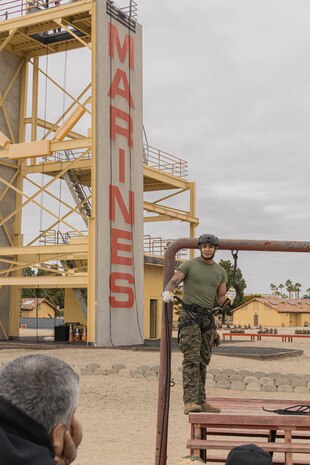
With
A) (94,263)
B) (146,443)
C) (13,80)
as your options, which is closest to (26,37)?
(13,80)

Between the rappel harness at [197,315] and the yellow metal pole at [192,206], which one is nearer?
the rappel harness at [197,315]

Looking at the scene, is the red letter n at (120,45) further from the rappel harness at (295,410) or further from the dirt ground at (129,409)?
the rappel harness at (295,410)

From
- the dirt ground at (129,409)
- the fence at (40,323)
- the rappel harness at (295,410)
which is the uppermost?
the rappel harness at (295,410)

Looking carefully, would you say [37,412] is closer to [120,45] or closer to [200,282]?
[200,282]

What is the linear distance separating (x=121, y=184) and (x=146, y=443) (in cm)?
1818

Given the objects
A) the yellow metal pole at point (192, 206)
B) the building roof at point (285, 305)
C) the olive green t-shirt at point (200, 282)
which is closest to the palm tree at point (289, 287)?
the building roof at point (285, 305)

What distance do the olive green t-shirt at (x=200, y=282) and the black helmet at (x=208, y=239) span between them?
36 cm

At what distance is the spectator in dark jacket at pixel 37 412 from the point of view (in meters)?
1.58

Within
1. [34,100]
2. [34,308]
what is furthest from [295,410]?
[34,308]

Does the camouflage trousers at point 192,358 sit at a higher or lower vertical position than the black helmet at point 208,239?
lower

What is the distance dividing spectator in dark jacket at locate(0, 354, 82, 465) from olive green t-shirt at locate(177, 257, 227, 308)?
13.5 ft

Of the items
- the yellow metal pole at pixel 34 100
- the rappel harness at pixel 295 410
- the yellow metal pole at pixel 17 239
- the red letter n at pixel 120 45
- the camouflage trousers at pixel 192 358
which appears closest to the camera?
the rappel harness at pixel 295 410

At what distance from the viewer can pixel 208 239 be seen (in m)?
5.63

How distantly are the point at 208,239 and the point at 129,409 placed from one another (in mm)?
6542
